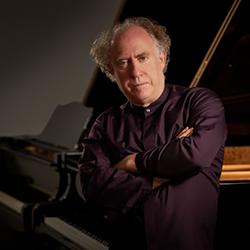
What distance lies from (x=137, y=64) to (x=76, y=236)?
1414mm

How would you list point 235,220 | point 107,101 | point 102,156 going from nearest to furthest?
→ point 102,156 < point 235,220 < point 107,101

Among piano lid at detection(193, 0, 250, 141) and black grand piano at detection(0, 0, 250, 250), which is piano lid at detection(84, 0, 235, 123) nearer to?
black grand piano at detection(0, 0, 250, 250)

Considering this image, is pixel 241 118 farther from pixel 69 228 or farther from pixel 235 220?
pixel 69 228

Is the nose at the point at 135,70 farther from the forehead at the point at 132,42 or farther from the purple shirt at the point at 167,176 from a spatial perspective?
the purple shirt at the point at 167,176

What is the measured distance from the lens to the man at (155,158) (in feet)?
4.04

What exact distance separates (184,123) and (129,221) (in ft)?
1.41

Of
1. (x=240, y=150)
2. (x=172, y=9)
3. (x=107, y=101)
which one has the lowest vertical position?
(x=240, y=150)

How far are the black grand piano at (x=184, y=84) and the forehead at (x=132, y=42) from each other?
2.71 ft

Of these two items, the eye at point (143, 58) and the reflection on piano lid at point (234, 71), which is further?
the reflection on piano lid at point (234, 71)

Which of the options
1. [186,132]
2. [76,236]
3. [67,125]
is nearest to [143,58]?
[186,132]

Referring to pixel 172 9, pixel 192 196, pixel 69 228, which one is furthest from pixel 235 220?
pixel 172 9

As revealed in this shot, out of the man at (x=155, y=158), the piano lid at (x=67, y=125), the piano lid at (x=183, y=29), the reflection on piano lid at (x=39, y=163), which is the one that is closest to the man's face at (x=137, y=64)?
the man at (x=155, y=158)

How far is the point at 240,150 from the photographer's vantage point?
2037 mm

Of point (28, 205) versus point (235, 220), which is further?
point (28, 205)
